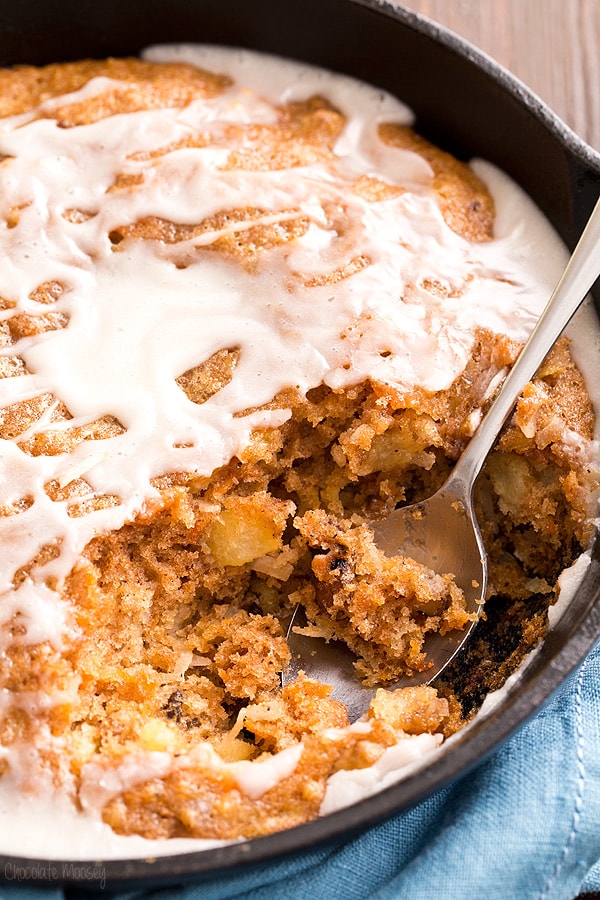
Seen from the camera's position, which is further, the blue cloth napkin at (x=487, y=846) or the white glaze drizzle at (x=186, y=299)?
the white glaze drizzle at (x=186, y=299)

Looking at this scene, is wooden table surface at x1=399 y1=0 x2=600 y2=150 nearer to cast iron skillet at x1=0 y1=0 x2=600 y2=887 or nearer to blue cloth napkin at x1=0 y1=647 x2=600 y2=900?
cast iron skillet at x1=0 y1=0 x2=600 y2=887

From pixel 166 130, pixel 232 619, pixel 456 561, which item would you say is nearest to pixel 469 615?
pixel 456 561

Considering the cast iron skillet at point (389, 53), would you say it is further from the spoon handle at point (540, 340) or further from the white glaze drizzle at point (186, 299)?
the spoon handle at point (540, 340)

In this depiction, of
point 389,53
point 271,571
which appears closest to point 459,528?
point 271,571

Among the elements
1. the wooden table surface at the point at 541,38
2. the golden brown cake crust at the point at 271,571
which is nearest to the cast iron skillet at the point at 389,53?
the golden brown cake crust at the point at 271,571

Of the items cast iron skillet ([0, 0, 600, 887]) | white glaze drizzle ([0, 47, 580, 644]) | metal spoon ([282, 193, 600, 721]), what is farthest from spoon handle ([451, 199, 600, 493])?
cast iron skillet ([0, 0, 600, 887])

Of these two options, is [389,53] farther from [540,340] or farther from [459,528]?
[459,528]

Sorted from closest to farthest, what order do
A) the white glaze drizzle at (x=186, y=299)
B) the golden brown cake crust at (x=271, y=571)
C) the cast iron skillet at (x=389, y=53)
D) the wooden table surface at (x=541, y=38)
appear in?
the golden brown cake crust at (x=271, y=571) → the white glaze drizzle at (x=186, y=299) → the cast iron skillet at (x=389, y=53) → the wooden table surface at (x=541, y=38)
